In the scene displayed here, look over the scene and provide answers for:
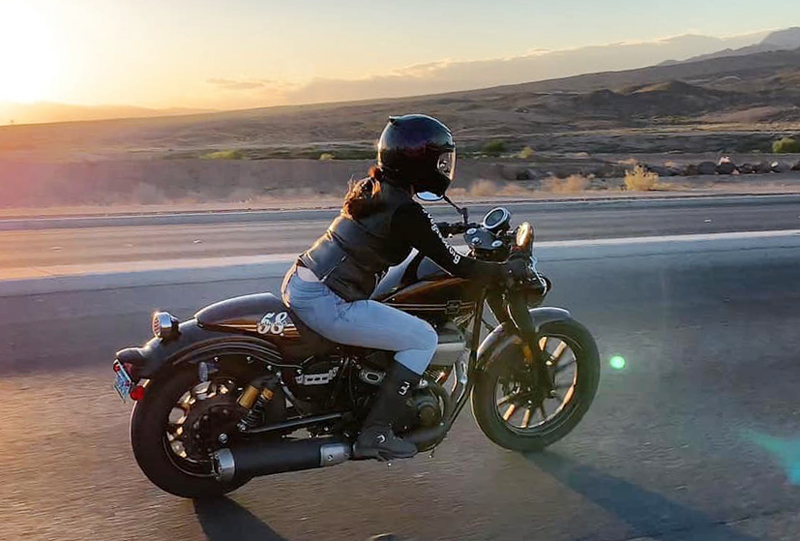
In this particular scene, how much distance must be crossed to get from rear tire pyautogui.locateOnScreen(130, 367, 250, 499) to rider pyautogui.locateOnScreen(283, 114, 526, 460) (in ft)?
2.15

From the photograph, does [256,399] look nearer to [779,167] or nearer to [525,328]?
[525,328]

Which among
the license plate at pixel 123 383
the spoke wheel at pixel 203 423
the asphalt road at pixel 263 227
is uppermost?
the license plate at pixel 123 383

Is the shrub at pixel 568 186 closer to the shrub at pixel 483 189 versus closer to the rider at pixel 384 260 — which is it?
the shrub at pixel 483 189

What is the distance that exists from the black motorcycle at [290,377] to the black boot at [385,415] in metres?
0.08

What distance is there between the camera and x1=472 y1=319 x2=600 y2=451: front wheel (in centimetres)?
520

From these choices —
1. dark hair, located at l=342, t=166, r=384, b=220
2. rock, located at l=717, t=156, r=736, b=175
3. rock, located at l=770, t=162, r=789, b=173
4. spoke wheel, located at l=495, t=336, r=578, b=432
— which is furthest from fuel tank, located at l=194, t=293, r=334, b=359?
rock, located at l=770, t=162, r=789, b=173

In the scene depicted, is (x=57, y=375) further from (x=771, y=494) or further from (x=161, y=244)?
(x=161, y=244)

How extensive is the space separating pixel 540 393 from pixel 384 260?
1.42 meters

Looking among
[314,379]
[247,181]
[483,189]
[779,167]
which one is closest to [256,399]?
[314,379]

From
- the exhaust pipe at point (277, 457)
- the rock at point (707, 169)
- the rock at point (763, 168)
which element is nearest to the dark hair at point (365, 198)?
the exhaust pipe at point (277, 457)

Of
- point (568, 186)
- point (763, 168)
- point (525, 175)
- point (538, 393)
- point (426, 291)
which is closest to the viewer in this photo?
point (426, 291)

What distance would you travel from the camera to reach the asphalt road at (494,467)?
14.4 feet

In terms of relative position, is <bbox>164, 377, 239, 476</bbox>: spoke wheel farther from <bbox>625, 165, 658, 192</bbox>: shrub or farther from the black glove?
<bbox>625, 165, 658, 192</bbox>: shrub

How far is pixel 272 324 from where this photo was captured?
178 inches
